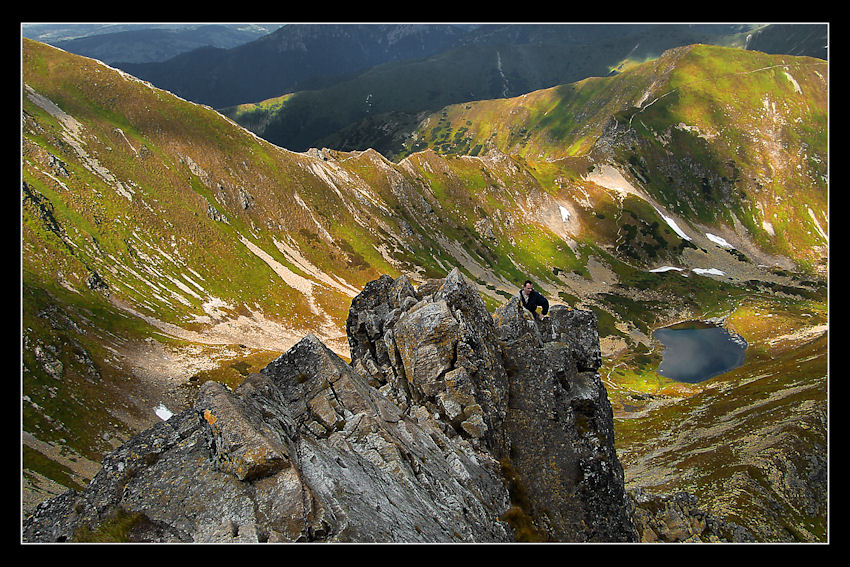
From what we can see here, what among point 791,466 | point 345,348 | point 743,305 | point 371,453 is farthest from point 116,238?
point 743,305

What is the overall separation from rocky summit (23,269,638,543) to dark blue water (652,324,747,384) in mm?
127575

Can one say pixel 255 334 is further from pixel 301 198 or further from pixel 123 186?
pixel 301 198

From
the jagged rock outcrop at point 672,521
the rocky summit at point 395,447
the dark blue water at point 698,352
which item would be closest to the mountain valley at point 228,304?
the jagged rock outcrop at point 672,521

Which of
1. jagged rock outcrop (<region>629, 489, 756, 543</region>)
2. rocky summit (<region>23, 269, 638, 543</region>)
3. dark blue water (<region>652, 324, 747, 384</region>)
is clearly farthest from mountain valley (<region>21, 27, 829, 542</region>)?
rocky summit (<region>23, 269, 638, 543</region>)

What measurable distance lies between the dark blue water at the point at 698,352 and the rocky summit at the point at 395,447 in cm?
12758

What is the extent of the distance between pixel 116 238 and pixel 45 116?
47856 mm

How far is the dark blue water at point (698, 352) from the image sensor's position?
475 ft

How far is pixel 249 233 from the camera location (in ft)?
466

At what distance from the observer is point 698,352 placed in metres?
161

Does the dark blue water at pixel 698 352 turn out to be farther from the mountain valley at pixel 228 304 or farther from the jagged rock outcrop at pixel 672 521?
the jagged rock outcrop at pixel 672 521

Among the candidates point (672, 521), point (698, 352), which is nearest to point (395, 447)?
point (672, 521)

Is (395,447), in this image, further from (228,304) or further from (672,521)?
(228,304)

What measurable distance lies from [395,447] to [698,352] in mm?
167577

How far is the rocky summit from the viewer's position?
13.2 metres
